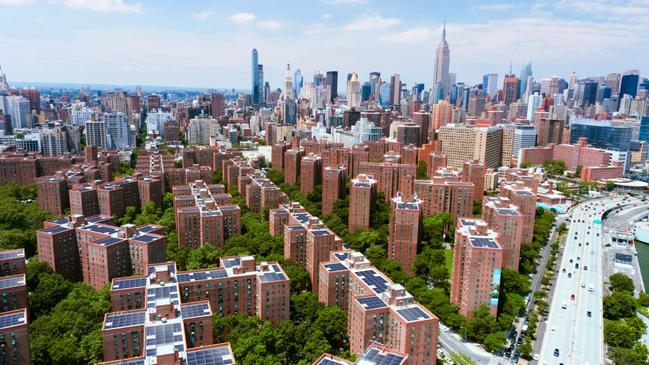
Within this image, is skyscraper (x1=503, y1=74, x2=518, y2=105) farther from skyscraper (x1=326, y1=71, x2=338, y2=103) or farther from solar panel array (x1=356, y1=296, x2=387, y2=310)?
solar panel array (x1=356, y1=296, x2=387, y2=310)

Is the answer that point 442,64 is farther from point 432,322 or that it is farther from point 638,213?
point 432,322

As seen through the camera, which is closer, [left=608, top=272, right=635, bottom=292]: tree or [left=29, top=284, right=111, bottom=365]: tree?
[left=29, top=284, right=111, bottom=365]: tree

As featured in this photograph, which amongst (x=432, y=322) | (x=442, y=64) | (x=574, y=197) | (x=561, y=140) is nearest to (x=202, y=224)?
(x=432, y=322)

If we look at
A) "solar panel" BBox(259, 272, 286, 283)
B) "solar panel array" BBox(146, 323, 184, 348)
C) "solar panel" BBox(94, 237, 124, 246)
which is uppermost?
"solar panel" BBox(94, 237, 124, 246)

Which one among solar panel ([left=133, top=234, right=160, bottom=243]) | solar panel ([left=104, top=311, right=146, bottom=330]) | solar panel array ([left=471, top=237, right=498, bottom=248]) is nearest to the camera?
solar panel ([left=104, top=311, right=146, bottom=330])

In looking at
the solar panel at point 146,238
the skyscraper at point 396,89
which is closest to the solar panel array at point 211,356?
the solar panel at point 146,238

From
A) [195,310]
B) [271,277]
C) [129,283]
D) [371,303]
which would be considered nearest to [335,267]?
[271,277]

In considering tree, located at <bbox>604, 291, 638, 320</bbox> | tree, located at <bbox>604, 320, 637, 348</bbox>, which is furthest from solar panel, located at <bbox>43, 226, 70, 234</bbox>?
tree, located at <bbox>604, 291, 638, 320</bbox>

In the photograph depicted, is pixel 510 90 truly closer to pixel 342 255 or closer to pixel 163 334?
pixel 342 255
